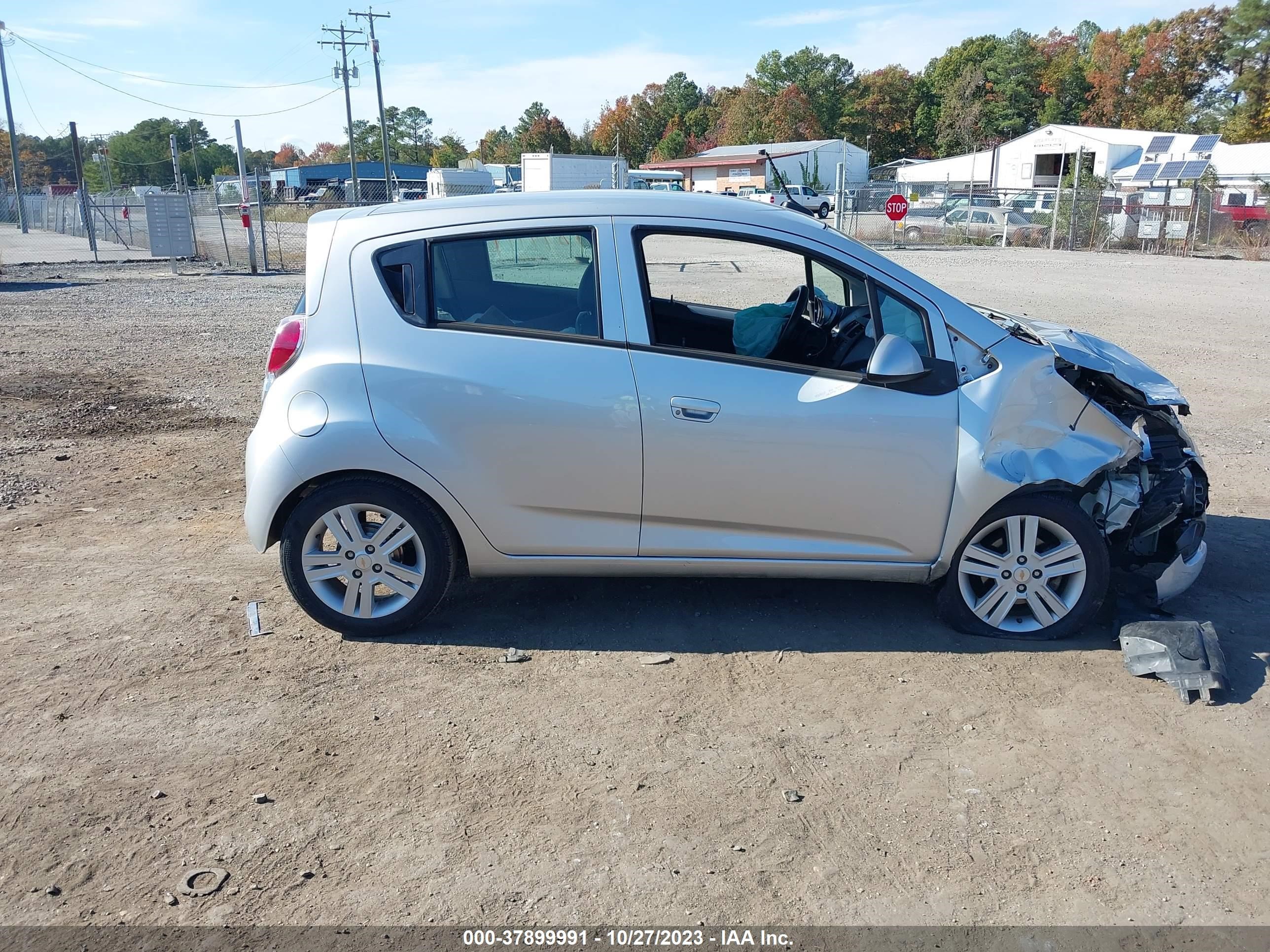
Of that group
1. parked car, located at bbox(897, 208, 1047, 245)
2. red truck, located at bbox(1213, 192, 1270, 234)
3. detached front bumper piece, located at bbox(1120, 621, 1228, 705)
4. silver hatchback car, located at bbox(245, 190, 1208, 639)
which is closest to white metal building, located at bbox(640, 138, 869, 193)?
parked car, located at bbox(897, 208, 1047, 245)

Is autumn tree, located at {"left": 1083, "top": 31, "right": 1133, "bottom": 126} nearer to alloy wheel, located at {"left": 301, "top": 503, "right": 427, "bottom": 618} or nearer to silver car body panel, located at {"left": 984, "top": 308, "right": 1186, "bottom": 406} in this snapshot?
silver car body panel, located at {"left": 984, "top": 308, "right": 1186, "bottom": 406}

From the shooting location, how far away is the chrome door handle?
414 cm

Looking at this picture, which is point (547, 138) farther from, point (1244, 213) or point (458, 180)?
point (1244, 213)

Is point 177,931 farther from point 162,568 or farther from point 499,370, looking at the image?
point 162,568

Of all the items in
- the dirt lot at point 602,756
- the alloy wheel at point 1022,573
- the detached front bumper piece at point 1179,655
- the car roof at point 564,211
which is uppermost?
the car roof at point 564,211

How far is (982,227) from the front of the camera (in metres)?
35.2

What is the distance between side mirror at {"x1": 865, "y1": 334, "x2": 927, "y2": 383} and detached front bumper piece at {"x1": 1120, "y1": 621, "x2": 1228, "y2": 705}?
144 centimetres

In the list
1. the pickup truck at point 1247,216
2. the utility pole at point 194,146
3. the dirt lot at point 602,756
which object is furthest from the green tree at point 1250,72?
the utility pole at point 194,146

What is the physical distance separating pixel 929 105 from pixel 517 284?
97.9 meters

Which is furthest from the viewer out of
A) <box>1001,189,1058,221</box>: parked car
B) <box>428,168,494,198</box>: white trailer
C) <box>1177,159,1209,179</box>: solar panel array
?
<box>1177,159,1209,179</box>: solar panel array

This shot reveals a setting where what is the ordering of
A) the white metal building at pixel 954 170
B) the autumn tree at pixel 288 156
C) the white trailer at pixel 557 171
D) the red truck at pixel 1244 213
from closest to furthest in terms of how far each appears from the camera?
the white trailer at pixel 557 171 → the red truck at pixel 1244 213 → the white metal building at pixel 954 170 → the autumn tree at pixel 288 156

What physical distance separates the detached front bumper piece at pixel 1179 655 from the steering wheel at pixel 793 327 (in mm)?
1888

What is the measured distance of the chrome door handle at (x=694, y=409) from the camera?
4.14 meters

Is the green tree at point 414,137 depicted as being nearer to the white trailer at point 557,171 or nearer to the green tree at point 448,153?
the green tree at point 448,153
